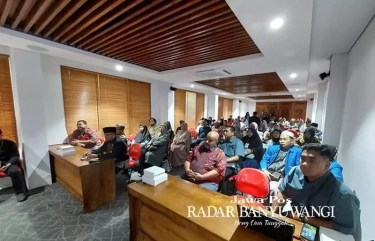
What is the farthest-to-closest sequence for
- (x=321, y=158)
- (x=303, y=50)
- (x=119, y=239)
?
(x=303, y=50), (x=119, y=239), (x=321, y=158)

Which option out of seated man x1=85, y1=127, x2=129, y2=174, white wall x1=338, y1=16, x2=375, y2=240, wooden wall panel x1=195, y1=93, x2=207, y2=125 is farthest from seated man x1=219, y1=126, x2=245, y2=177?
wooden wall panel x1=195, y1=93, x2=207, y2=125

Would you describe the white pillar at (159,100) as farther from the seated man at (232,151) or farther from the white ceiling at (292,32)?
the seated man at (232,151)

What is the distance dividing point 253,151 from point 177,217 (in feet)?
8.85

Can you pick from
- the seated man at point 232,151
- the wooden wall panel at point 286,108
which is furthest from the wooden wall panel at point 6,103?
the wooden wall panel at point 286,108

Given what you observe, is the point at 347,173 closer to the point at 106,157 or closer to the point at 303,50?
the point at 303,50

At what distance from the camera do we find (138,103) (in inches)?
203

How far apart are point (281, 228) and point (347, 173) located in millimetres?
2208

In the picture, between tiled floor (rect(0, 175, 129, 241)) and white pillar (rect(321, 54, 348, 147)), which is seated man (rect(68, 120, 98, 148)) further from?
white pillar (rect(321, 54, 348, 147))

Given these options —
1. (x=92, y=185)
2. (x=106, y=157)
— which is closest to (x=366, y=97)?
(x=106, y=157)

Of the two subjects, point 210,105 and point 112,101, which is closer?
point 112,101

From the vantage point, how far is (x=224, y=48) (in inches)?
108

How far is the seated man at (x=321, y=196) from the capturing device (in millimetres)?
1070

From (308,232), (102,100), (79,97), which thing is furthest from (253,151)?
(79,97)

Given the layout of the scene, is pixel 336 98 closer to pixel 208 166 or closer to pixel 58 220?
pixel 208 166
